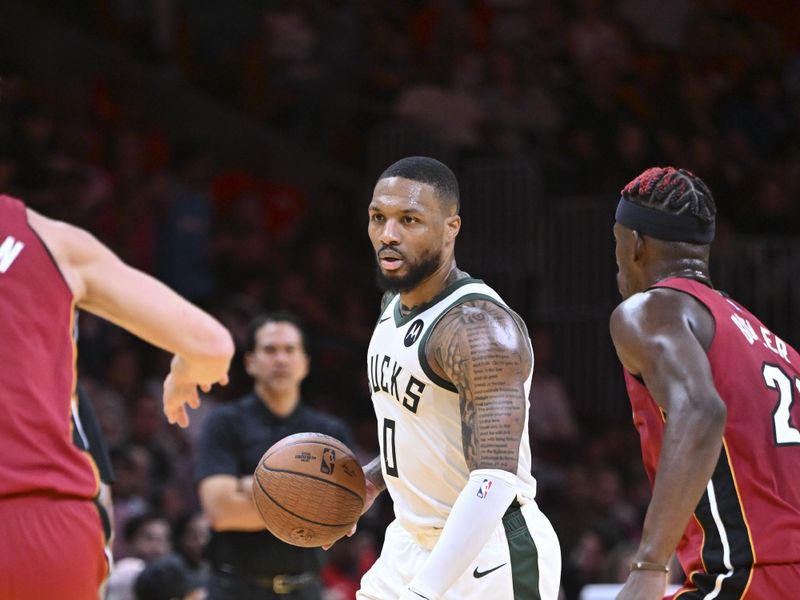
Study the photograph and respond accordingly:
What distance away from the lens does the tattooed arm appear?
446 centimetres

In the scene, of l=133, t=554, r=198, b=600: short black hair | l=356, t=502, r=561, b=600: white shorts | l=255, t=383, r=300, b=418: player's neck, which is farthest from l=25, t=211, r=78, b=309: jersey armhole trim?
l=255, t=383, r=300, b=418: player's neck

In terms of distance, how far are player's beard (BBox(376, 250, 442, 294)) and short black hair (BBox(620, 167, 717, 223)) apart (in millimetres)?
760

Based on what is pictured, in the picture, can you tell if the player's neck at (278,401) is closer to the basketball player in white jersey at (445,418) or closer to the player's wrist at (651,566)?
the basketball player in white jersey at (445,418)

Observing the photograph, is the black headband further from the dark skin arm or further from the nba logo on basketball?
the nba logo on basketball

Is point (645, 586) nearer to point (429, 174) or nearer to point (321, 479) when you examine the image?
point (321, 479)

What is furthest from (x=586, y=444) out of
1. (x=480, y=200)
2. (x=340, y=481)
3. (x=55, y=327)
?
(x=55, y=327)

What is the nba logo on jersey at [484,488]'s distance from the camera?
4.50 meters

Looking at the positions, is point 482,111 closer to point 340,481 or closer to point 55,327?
point 340,481

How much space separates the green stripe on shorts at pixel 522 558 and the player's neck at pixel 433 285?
32.3 inches

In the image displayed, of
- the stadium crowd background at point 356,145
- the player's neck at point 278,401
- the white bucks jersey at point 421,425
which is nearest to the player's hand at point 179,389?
the white bucks jersey at point 421,425

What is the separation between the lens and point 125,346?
35.8ft

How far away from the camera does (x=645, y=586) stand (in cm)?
392

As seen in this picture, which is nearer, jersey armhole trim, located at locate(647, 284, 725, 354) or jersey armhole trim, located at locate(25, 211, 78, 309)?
jersey armhole trim, located at locate(25, 211, 78, 309)

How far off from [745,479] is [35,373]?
2.08 meters
